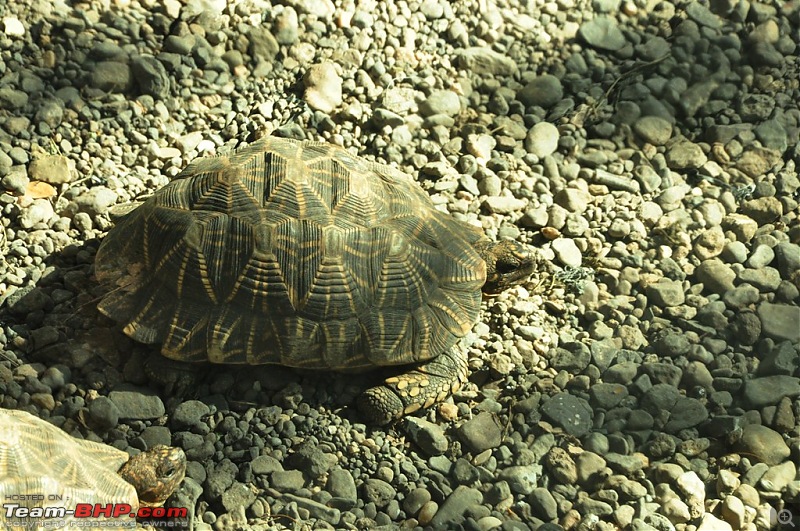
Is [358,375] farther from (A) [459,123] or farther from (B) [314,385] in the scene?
(A) [459,123]

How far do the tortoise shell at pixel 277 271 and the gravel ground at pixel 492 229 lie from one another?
0.24 meters

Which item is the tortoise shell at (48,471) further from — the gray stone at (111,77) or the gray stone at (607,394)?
the gray stone at (111,77)

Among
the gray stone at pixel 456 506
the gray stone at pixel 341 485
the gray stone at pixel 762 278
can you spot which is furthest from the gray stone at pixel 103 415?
the gray stone at pixel 762 278

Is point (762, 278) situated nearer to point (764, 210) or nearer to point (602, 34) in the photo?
point (764, 210)

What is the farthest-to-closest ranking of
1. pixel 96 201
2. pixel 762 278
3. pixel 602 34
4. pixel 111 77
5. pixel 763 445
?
pixel 602 34, pixel 111 77, pixel 762 278, pixel 96 201, pixel 763 445

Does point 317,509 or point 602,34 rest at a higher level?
point 602,34

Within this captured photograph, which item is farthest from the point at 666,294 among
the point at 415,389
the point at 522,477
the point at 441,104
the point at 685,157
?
the point at 441,104

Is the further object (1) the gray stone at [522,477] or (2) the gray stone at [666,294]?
(2) the gray stone at [666,294]

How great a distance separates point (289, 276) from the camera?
3.52m

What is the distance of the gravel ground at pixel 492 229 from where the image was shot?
11.4 feet

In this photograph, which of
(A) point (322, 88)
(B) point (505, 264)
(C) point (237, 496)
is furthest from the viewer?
(A) point (322, 88)

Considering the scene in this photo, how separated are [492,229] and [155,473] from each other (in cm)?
226

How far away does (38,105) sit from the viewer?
4422 mm

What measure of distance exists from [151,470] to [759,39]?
491 centimetres
